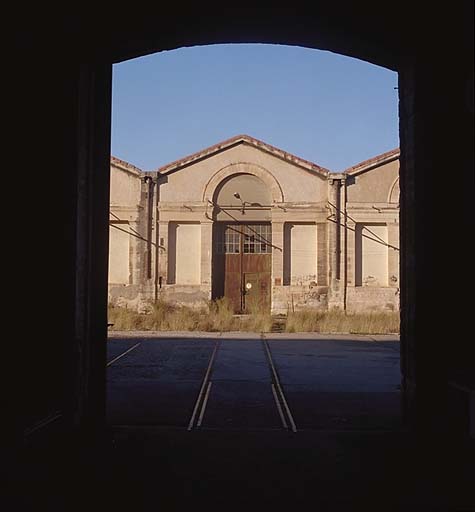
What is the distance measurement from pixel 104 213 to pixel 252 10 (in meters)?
2.06

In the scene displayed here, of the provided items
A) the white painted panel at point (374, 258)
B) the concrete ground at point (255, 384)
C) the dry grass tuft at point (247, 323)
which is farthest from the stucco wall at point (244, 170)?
the concrete ground at point (255, 384)

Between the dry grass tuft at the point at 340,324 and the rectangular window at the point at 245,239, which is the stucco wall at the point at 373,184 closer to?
the rectangular window at the point at 245,239

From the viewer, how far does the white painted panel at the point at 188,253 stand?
23.5m

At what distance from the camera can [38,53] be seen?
4.02 meters

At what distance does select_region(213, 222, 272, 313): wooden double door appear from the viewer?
2375cm

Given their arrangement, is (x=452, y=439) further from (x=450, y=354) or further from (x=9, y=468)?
(x=9, y=468)

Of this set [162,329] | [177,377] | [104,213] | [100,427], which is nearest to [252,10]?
[104,213]

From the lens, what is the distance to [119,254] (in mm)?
23750

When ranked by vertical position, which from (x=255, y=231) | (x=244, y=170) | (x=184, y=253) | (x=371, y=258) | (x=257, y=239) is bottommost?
(x=371, y=258)

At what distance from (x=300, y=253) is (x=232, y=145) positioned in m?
5.00

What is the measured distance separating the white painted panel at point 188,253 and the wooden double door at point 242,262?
0.68 m

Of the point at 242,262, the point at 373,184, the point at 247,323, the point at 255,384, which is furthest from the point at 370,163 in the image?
the point at 255,384

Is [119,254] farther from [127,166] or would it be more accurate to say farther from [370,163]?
[370,163]

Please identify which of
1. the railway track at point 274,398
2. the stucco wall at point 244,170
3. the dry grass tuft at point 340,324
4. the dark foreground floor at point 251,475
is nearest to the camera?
the dark foreground floor at point 251,475
